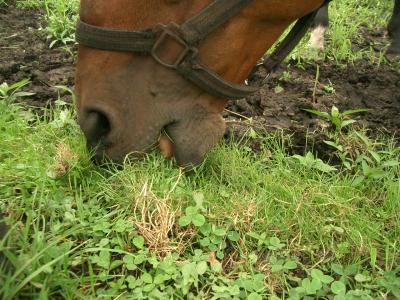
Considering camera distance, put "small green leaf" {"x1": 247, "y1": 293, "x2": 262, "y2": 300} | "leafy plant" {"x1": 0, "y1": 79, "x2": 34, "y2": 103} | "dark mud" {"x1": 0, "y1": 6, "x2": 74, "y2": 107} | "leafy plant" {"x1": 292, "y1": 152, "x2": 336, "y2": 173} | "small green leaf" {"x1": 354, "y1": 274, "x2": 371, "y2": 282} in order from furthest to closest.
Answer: "dark mud" {"x1": 0, "y1": 6, "x2": 74, "y2": 107} < "leafy plant" {"x1": 0, "y1": 79, "x2": 34, "y2": 103} < "leafy plant" {"x1": 292, "y1": 152, "x2": 336, "y2": 173} < "small green leaf" {"x1": 354, "y1": 274, "x2": 371, "y2": 282} < "small green leaf" {"x1": 247, "y1": 293, "x2": 262, "y2": 300}

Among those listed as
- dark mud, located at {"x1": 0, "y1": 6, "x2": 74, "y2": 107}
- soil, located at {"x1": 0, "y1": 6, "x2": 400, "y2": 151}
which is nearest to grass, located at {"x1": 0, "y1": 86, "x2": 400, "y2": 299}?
soil, located at {"x1": 0, "y1": 6, "x2": 400, "y2": 151}

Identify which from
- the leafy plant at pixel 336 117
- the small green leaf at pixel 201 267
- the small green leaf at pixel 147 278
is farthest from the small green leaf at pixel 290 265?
the leafy plant at pixel 336 117

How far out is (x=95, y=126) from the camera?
194 cm

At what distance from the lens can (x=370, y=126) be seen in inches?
113

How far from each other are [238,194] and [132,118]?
1.73 ft

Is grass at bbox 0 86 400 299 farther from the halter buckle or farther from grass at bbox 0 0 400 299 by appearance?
the halter buckle

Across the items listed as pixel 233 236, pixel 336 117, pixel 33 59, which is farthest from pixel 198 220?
pixel 33 59

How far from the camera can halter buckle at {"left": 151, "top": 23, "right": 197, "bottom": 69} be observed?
1.87 metres

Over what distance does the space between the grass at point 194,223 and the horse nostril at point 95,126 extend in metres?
0.13

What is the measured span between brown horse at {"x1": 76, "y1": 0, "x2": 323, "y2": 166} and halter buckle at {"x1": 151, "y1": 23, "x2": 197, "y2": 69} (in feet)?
0.08

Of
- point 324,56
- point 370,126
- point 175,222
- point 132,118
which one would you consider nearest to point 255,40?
point 132,118

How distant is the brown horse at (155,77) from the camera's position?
6.08 feet

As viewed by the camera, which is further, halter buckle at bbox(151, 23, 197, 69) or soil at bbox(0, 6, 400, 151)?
soil at bbox(0, 6, 400, 151)

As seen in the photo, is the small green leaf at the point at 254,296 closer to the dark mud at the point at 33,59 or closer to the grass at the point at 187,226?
the grass at the point at 187,226
